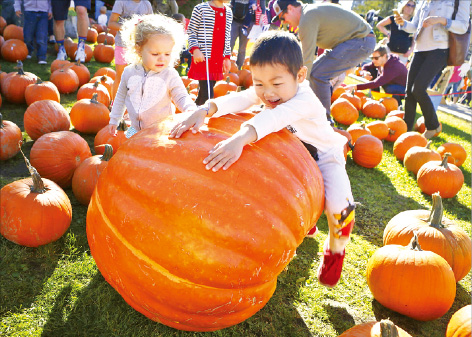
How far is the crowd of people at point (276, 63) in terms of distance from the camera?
2.34 m

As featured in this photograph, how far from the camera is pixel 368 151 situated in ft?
17.0

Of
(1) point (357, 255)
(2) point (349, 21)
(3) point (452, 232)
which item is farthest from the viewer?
(2) point (349, 21)

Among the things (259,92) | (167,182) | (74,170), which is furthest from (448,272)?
(74,170)

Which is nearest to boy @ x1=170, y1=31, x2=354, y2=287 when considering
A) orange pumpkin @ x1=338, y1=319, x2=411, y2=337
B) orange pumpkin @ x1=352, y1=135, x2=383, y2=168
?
orange pumpkin @ x1=338, y1=319, x2=411, y2=337

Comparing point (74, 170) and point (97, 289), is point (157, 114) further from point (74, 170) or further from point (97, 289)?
point (97, 289)

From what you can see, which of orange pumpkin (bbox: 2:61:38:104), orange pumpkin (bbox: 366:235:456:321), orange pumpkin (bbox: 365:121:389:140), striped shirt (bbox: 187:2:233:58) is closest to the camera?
orange pumpkin (bbox: 366:235:456:321)

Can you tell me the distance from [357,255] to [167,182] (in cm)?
217

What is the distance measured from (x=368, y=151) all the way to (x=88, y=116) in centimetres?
403

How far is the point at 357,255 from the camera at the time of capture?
330 cm

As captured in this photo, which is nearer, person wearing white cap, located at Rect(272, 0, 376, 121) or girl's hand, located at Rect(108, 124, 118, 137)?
girl's hand, located at Rect(108, 124, 118, 137)

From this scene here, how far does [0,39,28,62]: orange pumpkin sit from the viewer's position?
8.12 metres

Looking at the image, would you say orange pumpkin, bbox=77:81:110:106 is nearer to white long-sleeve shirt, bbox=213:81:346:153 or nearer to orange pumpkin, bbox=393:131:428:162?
white long-sleeve shirt, bbox=213:81:346:153

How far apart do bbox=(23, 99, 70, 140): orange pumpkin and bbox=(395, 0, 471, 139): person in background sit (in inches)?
223

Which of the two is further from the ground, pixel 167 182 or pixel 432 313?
pixel 167 182
